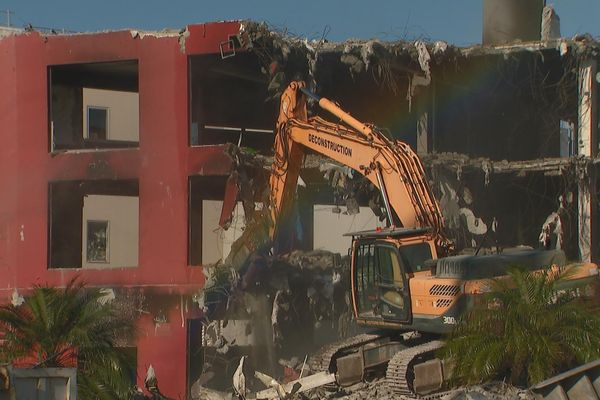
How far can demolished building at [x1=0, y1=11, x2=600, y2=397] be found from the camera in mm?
24484

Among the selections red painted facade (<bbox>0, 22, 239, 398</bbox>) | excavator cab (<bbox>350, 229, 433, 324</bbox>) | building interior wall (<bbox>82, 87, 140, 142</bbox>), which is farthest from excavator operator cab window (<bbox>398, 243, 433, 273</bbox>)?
building interior wall (<bbox>82, 87, 140, 142</bbox>)

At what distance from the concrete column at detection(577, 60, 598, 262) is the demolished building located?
1.3 inches

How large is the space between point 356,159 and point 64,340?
20.8 feet

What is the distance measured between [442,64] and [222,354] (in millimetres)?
9369

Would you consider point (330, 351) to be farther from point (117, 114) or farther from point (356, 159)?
point (117, 114)

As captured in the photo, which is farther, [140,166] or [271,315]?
[140,166]

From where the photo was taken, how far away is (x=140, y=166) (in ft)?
82.8

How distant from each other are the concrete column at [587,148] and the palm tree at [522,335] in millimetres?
9367

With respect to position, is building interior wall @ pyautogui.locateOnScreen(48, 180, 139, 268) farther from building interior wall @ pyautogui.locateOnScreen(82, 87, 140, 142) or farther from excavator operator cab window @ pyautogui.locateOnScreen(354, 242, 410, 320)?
building interior wall @ pyautogui.locateOnScreen(82, 87, 140, 142)

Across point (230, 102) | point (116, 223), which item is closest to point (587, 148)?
point (230, 102)

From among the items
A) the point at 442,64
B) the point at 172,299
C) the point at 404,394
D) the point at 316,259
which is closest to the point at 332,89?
the point at 442,64

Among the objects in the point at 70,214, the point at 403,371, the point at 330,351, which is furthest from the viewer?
the point at 70,214

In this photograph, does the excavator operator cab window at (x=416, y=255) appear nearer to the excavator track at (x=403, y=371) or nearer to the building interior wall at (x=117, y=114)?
the excavator track at (x=403, y=371)

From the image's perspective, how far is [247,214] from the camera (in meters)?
23.5
